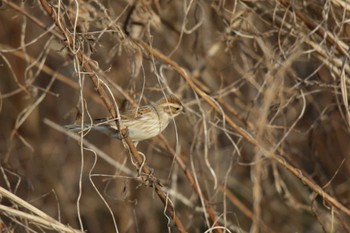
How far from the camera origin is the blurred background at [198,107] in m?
3.33

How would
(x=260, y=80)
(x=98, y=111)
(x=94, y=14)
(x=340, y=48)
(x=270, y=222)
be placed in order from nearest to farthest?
(x=340, y=48) < (x=94, y=14) < (x=260, y=80) < (x=270, y=222) < (x=98, y=111)

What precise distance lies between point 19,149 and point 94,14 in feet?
10.2

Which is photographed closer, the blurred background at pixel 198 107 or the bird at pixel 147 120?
the blurred background at pixel 198 107

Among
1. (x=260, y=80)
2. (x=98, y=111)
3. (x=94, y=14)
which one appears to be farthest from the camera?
(x=98, y=111)

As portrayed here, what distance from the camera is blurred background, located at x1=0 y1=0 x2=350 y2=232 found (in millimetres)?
3328

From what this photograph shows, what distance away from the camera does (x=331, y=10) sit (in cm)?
354

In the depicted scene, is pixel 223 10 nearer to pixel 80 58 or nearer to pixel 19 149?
pixel 80 58

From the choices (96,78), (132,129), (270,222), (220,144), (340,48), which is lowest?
(270,222)

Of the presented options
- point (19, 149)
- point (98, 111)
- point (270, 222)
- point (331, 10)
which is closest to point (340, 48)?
point (331, 10)

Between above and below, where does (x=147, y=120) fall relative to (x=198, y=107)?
above

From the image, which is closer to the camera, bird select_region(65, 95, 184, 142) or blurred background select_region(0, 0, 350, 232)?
blurred background select_region(0, 0, 350, 232)

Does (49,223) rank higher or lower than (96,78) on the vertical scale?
lower

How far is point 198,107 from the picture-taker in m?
4.43

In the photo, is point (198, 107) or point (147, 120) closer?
point (147, 120)
